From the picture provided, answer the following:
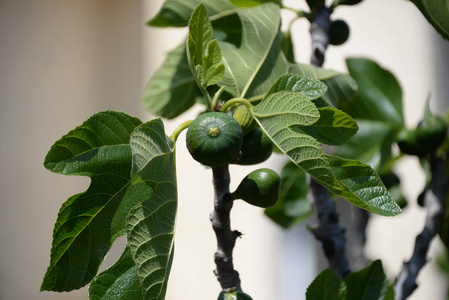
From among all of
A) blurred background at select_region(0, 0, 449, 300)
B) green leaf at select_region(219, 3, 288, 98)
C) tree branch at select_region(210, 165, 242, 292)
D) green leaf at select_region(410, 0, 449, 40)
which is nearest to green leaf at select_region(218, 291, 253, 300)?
tree branch at select_region(210, 165, 242, 292)

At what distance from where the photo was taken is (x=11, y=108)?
3.38 meters

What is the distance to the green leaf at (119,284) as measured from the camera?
1.92ft

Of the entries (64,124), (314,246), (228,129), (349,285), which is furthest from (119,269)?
(64,124)

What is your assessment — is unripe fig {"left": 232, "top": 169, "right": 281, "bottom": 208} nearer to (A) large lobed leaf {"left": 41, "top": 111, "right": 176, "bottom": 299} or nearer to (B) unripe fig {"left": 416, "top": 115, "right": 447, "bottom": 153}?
(A) large lobed leaf {"left": 41, "top": 111, "right": 176, "bottom": 299}

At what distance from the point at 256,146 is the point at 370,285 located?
10.0 inches

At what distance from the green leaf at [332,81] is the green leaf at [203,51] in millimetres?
224

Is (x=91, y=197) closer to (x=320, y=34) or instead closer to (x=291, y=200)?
(x=320, y=34)

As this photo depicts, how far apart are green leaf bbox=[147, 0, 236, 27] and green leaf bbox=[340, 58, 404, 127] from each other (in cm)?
27

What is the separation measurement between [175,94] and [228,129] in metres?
0.39

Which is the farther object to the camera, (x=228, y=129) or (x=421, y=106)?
(x=421, y=106)

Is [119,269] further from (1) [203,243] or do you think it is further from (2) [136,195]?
(1) [203,243]

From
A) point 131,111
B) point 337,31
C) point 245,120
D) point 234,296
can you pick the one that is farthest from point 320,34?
point 131,111

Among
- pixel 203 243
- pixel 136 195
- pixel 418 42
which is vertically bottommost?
pixel 203 243

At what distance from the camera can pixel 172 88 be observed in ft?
3.03
